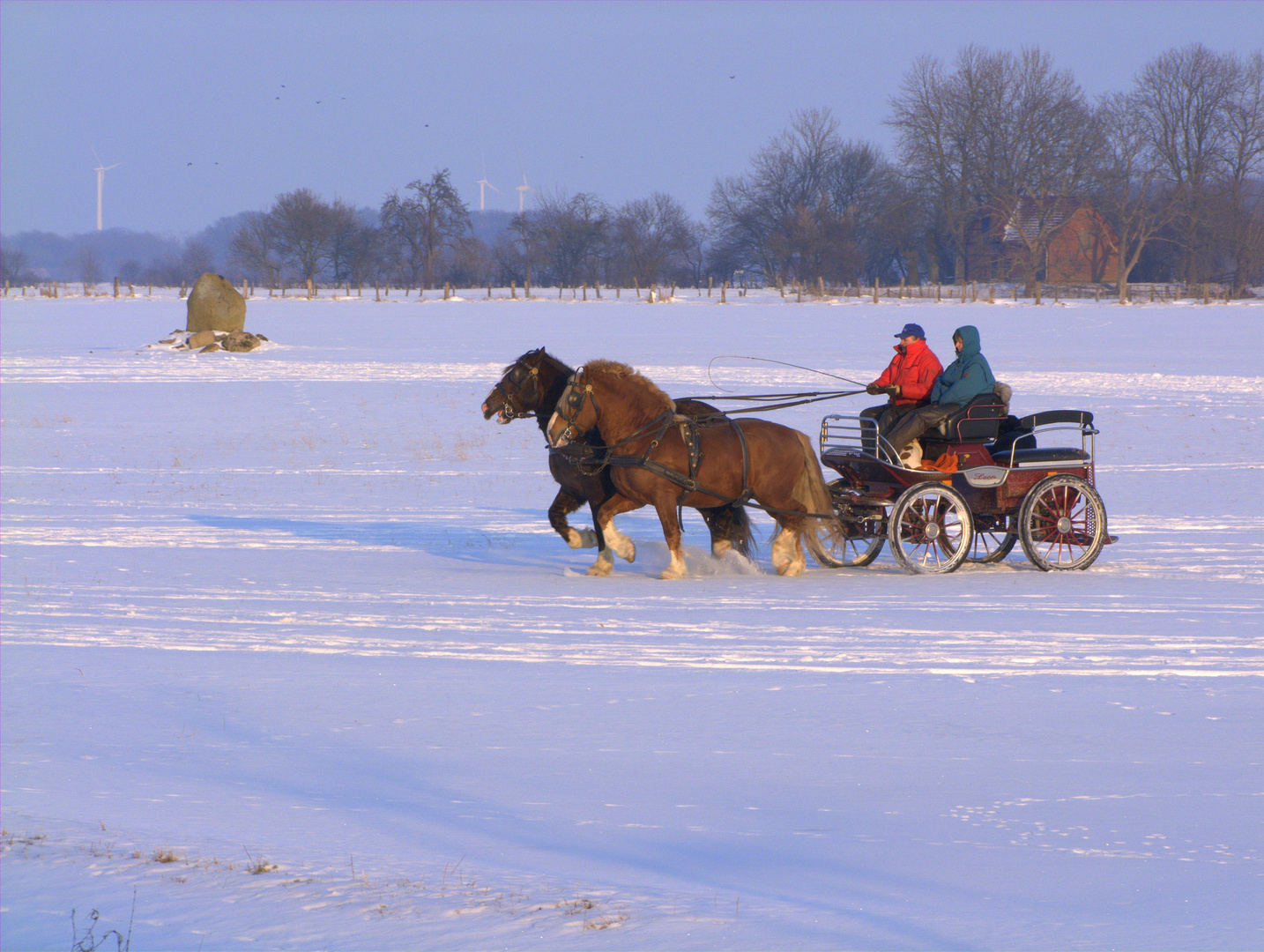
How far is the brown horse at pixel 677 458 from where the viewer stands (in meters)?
9.69

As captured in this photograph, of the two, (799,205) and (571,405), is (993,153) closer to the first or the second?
(799,205)

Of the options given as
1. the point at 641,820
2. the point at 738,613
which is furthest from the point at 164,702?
the point at 738,613

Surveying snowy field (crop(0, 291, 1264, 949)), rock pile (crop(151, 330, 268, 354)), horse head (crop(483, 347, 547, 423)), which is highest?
rock pile (crop(151, 330, 268, 354))

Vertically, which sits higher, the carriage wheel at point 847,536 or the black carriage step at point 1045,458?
the black carriage step at point 1045,458

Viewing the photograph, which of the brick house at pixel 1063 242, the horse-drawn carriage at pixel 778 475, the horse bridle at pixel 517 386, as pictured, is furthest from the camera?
the brick house at pixel 1063 242

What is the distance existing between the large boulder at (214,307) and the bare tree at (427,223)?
46588mm

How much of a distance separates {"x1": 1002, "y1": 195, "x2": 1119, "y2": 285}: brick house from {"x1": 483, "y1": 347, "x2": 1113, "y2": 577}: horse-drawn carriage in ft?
199

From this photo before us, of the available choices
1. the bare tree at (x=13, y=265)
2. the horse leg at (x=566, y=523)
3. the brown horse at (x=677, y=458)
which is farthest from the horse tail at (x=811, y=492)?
the bare tree at (x=13, y=265)

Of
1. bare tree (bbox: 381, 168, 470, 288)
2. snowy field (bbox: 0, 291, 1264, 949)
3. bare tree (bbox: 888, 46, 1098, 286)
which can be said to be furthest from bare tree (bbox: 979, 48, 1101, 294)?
snowy field (bbox: 0, 291, 1264, 949)

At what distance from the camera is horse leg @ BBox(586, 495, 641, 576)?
32.2 ft

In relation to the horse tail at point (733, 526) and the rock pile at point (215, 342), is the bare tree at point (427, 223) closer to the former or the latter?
the rock pile at point (215, 342)

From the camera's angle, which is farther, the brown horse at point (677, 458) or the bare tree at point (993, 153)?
the bare tree at point (993, 153)

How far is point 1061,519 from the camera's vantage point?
10117mm

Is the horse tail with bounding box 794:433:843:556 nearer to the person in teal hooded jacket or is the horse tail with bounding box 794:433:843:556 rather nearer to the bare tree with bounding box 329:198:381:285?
the person in teal hooded jacket
